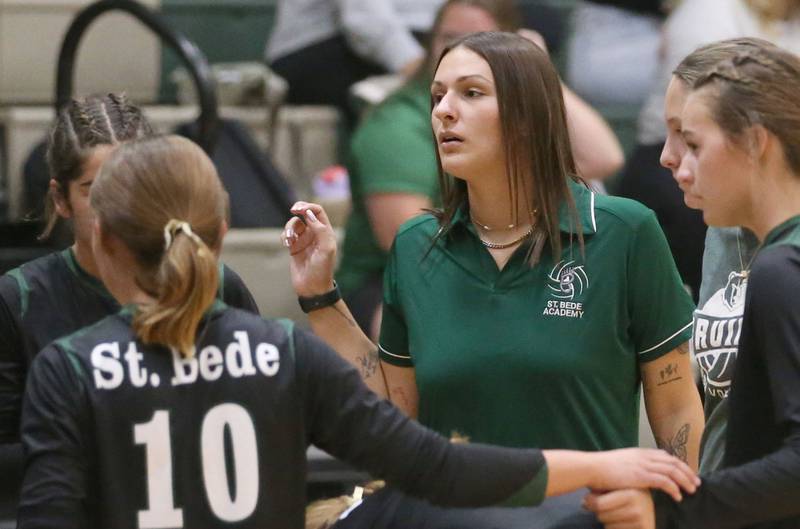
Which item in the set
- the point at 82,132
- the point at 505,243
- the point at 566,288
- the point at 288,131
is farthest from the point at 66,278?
the point at 288,131

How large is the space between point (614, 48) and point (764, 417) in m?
3.53

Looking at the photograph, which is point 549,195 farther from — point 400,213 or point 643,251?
point 400,213

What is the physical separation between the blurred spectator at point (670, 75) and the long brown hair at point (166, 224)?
8.53 ft

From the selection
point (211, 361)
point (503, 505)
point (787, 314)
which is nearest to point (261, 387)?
point (211, 361)

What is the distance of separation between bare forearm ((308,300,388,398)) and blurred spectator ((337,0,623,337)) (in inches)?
48.5

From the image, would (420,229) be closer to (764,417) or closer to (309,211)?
(309,211)

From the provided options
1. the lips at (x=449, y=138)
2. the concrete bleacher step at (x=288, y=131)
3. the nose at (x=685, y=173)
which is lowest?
the concrete bleacher step at (x=288, y=131)

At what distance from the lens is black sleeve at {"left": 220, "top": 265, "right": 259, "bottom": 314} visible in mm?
2535

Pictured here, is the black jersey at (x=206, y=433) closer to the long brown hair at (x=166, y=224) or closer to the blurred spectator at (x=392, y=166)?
the long brown hair at (x=166, y=224)

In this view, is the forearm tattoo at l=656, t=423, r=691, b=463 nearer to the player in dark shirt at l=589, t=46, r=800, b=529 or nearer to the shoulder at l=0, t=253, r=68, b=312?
the player in dark shirt at l=589, t=46, r=800, b=529

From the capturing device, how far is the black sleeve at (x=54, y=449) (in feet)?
6.34

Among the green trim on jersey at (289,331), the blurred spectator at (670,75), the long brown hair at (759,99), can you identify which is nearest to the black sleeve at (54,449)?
the green trim on jersey at (289,331)

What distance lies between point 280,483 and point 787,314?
75 centimetres

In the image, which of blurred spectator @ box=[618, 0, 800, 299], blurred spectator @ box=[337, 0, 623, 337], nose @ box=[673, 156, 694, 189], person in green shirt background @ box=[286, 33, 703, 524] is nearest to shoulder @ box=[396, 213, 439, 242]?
person in green shirt background @ box=[286, 33, 703, 524]
